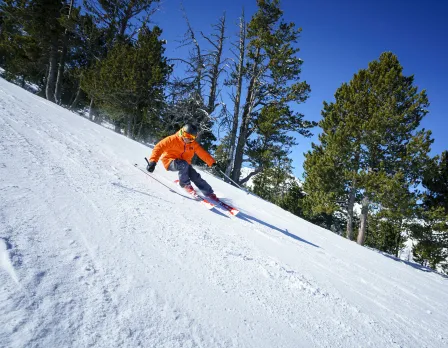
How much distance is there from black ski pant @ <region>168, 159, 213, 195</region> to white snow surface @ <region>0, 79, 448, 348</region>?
1155 mm

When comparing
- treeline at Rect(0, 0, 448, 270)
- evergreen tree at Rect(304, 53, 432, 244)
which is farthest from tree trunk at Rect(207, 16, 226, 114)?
evergreen tree at Rect(304, 53, 432, 244)

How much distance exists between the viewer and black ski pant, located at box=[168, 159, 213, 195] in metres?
4.16

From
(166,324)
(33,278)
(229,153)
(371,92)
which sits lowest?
(166,324)

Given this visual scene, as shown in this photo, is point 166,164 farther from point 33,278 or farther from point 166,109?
point 166,109

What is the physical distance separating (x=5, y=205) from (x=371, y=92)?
14.7 meters

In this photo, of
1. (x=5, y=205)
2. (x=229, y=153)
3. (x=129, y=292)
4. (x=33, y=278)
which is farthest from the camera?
(x=229, y=153)

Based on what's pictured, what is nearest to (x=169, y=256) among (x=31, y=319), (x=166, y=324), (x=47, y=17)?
(x=166, y=324)

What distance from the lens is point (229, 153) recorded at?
1462cm

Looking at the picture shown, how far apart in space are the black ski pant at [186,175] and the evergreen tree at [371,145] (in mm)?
9565

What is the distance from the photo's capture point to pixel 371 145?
11.2 m

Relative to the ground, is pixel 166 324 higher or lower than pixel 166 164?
lower

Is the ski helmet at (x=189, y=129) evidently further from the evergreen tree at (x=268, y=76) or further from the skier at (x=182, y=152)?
the evergreen tree at (x=268, y=76)

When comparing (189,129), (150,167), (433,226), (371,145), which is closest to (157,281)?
(150,167)

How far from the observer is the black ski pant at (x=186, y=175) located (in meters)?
4.16
